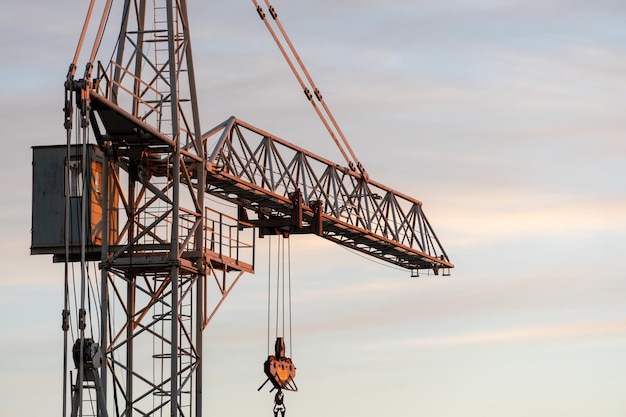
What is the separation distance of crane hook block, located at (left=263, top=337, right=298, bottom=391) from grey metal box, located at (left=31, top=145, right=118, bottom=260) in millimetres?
8282

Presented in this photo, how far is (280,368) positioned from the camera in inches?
3039

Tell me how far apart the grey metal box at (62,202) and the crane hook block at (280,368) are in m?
8.28

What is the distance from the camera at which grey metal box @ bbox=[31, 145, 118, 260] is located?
240 ft

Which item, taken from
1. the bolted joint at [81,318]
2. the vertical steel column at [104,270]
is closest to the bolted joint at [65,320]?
the bolted joint at [81,318]

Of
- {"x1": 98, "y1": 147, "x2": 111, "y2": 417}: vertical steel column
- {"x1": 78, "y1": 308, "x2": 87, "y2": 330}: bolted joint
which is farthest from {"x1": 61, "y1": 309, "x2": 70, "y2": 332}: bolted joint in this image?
{"x1": 98, "y1": 147, "x2": 111, "y2": 417}: vertical steel column

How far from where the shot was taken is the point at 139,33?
74.9 m

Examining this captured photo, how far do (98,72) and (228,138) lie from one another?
1033cm

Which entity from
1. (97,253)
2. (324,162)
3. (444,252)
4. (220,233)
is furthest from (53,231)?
(444,252)

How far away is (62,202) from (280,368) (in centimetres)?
1147

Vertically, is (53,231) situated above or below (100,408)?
above

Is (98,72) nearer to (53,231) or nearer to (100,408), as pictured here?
(53,231)

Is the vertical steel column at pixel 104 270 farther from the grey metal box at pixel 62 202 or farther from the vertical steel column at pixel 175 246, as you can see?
the vertical steel column at pixel 175 246

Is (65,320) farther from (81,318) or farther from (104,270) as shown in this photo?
(104,270)

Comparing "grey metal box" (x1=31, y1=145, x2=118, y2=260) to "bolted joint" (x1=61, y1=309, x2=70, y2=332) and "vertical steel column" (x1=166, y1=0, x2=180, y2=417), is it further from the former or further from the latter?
"bolted joint" (x1=61, y1=309, x2=70, y2=332)
